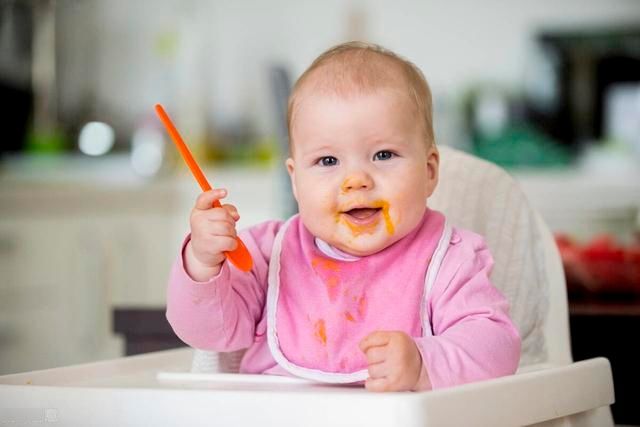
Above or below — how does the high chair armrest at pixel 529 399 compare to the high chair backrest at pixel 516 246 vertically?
below

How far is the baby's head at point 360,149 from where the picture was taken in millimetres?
1079

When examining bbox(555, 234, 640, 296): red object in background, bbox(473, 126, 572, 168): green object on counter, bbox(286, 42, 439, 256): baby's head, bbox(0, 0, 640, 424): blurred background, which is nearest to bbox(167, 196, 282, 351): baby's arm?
bbox(286, 42, 439, 256): baby's head

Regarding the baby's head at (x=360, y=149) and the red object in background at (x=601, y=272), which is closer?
the baby's head at (x=360, y=149)

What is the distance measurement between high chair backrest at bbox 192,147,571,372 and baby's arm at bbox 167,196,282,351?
0.30 meters

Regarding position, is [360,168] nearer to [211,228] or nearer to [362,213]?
[362,213]

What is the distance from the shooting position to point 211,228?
102 centimetres

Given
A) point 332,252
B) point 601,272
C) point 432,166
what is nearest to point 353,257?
point 332,252

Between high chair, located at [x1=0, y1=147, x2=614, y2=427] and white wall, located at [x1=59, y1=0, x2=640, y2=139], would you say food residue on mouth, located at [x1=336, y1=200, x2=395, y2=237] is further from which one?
white wall, located at [x1=59, y1=0, x2=640, y2=139]

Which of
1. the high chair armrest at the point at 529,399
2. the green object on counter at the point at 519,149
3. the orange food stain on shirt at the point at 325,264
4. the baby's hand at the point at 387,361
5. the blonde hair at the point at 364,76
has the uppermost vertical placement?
the green object on counter at the point at 519,149

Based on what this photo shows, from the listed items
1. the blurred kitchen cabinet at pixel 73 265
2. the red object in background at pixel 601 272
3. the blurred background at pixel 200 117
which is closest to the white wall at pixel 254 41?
the blurred background at pixel 200 117

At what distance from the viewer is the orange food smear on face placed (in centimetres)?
111

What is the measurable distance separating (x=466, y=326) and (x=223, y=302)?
9.5 inches

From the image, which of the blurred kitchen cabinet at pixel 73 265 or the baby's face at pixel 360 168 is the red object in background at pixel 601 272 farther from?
the blurred kitchen cabinet at pixel 73 265

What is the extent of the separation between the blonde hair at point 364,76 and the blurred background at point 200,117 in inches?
93.1
